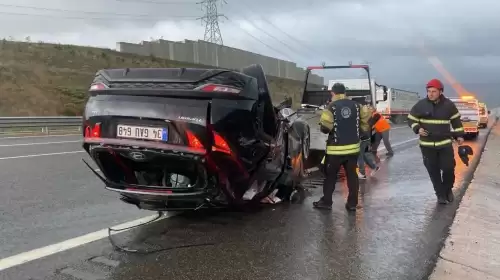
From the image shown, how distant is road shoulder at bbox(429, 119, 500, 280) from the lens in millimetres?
4207

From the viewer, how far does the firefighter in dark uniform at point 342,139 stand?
6.32 meters

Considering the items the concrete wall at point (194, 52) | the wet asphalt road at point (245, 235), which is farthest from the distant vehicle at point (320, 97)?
the concrete wall at point (194, 52)

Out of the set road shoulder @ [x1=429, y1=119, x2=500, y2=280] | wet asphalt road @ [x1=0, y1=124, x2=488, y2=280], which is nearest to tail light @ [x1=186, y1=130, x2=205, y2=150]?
wet asphalt road @ [x1=0, y1=124, x2=488, y2=280]

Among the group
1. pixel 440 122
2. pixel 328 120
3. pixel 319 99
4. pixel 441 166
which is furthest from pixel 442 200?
pixel 319 99

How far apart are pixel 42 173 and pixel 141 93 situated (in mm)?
5400

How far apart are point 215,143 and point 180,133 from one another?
318mm

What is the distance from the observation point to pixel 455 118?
6.92 meters

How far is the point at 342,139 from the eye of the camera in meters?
6.32

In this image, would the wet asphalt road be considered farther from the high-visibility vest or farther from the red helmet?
the red helmet

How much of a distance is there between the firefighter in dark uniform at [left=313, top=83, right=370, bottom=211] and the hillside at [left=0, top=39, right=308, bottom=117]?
1725 cm

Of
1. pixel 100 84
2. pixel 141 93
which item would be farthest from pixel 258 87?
pixel 100 84

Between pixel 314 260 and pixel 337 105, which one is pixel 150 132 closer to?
pixel 314 260

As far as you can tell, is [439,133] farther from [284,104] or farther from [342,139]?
[284,104]

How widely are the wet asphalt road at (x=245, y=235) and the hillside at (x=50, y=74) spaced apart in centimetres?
1736
